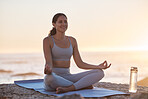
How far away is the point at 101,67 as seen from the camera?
143 inches

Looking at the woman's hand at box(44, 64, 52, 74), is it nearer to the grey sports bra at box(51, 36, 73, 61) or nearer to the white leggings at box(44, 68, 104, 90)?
the white leggings at box(44, 68, 104, 90)

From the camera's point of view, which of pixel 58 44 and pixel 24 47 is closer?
pixel 58 44

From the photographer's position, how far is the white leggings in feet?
11.3

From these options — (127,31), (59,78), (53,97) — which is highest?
(127,31)

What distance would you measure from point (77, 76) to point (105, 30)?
13488mm

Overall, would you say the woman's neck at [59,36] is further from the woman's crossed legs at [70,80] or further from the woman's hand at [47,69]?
the woman's hand at [47,69]

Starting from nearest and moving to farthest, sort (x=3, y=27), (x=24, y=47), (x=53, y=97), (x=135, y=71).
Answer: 1. (x=53, y=97)
2. (x=135, y=71)
3. (x=3, y=27)
4. (x=24, y=47)

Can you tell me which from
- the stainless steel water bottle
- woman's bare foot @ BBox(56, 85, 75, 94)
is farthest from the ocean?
the stainless steel water bottle

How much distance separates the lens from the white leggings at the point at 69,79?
3.43 m

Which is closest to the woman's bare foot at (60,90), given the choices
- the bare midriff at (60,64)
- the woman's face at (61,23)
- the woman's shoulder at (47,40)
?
the bare midriff at (60,64)

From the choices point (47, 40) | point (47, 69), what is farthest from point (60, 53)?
point (47, 69)

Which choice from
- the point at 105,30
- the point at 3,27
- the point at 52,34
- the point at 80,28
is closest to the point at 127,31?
the point at 105,30

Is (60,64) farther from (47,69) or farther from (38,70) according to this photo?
(38,70)

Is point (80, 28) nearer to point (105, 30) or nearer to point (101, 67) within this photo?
point (105, 30)
